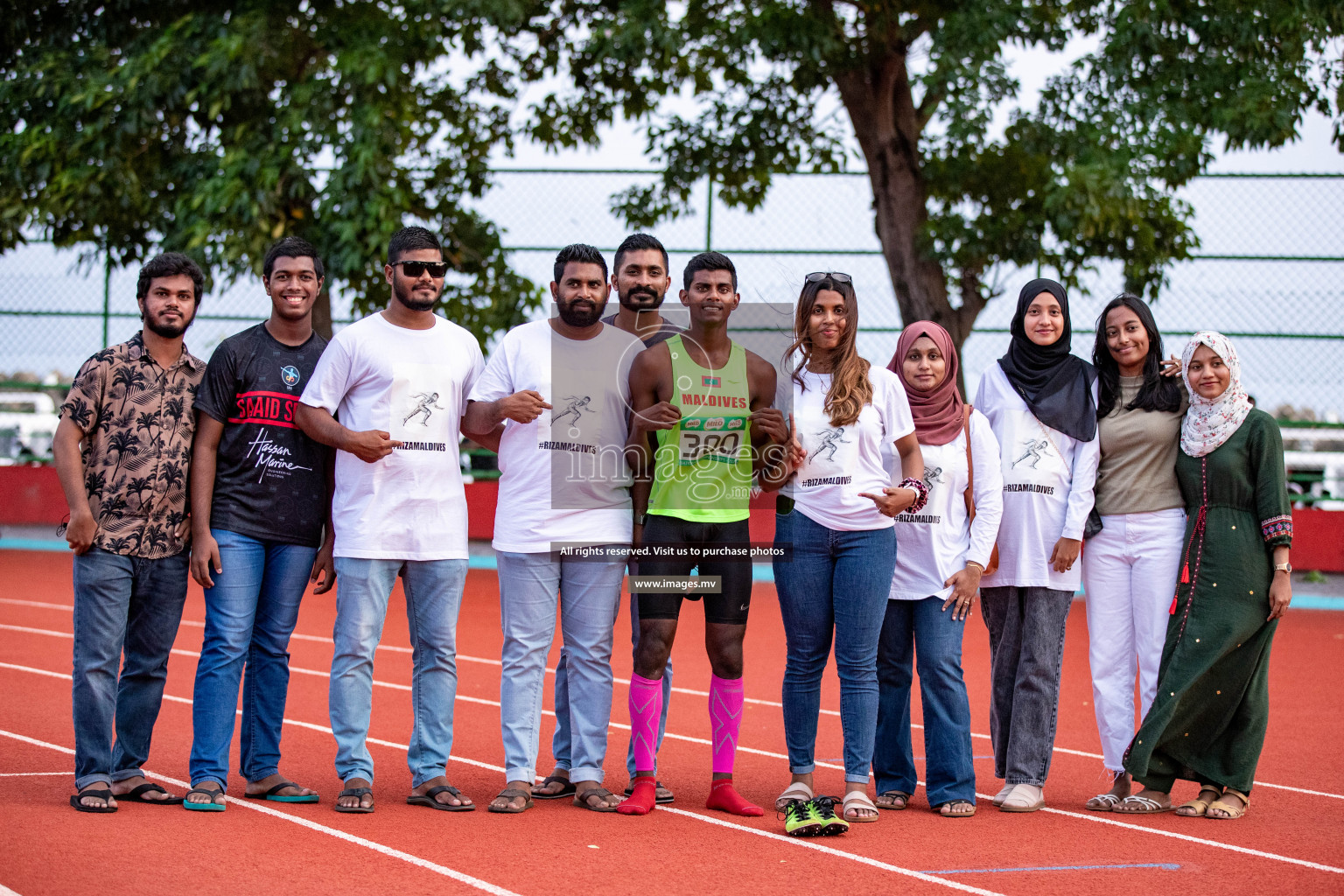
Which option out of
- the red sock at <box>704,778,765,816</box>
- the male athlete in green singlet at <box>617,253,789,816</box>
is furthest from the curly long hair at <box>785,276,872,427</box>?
the red sock at <box>704,778,765,816</box>

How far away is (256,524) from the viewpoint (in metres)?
5.29

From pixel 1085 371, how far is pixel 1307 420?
444 inches

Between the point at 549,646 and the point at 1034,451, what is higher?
the point at 1034,451

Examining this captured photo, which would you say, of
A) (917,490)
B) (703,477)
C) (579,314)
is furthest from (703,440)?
(917,490)

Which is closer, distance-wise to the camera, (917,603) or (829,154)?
(917,603)

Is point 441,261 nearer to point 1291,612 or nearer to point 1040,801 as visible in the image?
point 1040,801

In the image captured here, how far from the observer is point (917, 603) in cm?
550

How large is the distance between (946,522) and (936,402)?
513mm

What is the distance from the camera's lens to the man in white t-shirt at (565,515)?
17.6ft

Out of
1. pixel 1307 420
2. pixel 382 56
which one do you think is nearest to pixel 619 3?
pixel 382 56

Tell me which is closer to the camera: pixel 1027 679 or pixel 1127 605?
pixel 1027 679

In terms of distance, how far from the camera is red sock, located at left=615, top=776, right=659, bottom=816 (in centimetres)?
527

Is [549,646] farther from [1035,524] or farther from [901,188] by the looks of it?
[901,188]

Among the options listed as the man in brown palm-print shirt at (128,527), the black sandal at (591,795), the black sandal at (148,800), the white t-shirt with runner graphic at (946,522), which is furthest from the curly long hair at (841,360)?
the black sandal at (148,800)
